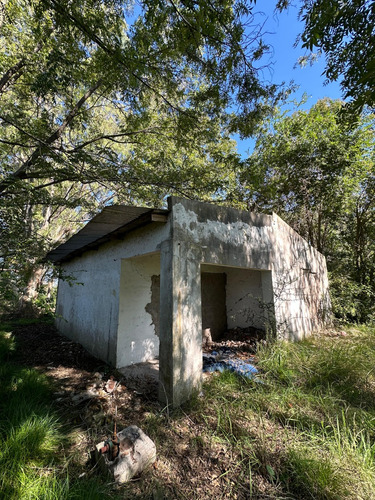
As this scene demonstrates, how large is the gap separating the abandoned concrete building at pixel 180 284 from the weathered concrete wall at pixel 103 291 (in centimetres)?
2

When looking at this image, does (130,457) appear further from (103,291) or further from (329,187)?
(329,187)

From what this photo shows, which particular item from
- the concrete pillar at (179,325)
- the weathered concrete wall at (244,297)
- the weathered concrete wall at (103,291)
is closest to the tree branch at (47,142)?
the weathered concrete wall at (103,291)

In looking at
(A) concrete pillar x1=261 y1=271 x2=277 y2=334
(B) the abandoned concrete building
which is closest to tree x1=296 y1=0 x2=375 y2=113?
(B) the abandoned concrete building

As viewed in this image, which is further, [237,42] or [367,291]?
[367,291]

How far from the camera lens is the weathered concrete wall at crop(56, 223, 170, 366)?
173 inches

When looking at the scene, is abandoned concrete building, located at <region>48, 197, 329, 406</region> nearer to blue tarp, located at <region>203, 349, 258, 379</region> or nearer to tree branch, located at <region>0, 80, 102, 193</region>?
blue tarp, located at <region>203, 349, 258, 379</region>

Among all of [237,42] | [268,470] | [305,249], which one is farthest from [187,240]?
[305,249]

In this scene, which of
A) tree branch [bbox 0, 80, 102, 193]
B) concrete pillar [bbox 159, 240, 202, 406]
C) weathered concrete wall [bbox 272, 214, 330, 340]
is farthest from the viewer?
weathered concrete wall [bbox 272, 214, 330, 340]

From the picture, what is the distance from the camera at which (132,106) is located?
546cm

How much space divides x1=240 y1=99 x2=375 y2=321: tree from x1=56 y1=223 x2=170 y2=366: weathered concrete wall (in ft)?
15.1

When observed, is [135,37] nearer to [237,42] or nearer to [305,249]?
[237,42]

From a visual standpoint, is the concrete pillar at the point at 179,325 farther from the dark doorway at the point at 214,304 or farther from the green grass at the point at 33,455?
the dark doorway at the point at 214,304

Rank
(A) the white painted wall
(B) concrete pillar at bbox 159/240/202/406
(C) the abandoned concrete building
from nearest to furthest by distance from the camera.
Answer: (B) concrete pillar at bbox 159/240/202/406 → (C) the abandoned concrete building → (A) the white painted wall

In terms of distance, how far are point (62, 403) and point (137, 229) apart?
120 inches
